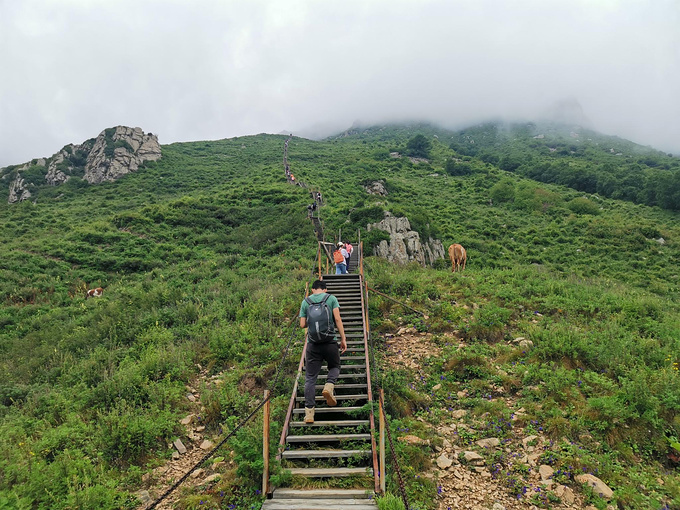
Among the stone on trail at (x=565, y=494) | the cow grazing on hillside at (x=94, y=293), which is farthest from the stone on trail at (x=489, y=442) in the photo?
the cow grazing on hillside at (x=94, y=293)

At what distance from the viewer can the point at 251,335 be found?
353 inches

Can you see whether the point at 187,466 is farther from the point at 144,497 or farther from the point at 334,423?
the point at 334,423

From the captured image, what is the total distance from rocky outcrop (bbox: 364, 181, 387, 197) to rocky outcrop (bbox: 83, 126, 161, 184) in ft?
95.7

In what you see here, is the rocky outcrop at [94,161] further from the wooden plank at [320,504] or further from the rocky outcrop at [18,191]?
the wooden plank at [320,504]

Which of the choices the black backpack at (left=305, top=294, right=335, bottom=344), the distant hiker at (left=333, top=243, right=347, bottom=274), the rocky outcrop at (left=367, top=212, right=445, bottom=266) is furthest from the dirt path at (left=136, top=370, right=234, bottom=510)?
the rocky outcrop at (left=367, top=212, right=445, bottom=266)

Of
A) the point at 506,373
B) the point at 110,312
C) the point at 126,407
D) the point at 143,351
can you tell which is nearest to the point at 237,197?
the point at 110,312

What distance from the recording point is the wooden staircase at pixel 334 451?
3.93 metres

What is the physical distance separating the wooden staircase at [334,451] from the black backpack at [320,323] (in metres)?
1.18

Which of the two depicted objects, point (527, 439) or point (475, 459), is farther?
point (527, 439)

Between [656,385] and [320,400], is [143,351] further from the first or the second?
[656,385]

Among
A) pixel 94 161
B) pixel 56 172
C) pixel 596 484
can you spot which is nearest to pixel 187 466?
pixel 596 484

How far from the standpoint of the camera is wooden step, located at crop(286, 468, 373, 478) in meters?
4.24

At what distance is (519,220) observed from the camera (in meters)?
29.0

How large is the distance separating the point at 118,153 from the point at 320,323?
4710 centimetres
